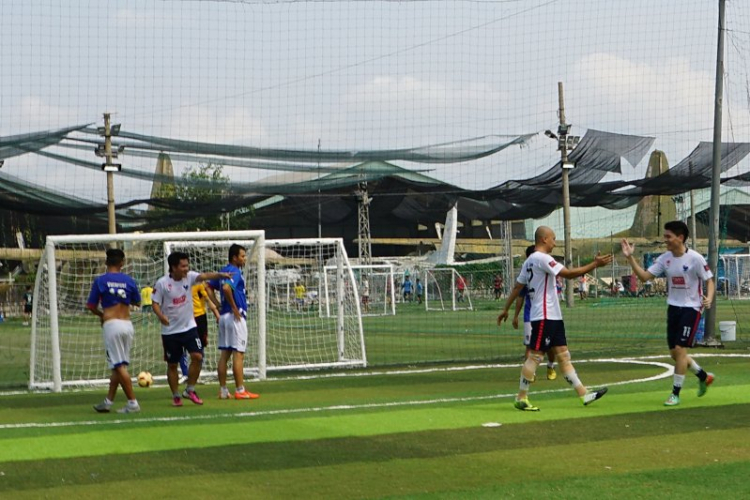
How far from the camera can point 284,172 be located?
20703mm

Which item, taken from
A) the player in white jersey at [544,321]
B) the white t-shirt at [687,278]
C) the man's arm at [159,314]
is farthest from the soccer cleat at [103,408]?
the white t-shirt at [687,278]

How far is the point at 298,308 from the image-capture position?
1195 inches

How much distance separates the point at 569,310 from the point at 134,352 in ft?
77.3

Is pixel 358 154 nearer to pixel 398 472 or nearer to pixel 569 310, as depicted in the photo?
pixel 398 472

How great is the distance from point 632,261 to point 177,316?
5.37 metres

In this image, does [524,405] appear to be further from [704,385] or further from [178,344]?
[178,344]

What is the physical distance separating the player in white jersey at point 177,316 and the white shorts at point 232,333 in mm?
732

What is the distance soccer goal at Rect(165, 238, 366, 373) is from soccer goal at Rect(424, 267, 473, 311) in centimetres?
1918

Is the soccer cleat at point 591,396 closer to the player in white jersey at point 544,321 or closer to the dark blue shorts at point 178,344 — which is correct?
the player in white jersey at point 544,321

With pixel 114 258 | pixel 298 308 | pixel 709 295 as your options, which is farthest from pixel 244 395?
pixel 298 308

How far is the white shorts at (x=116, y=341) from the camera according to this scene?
12656mm

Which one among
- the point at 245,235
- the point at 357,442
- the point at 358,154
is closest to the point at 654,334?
the point at 358,154

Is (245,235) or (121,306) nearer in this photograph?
(121,306)

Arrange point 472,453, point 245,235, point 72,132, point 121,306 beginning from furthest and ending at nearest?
A: point 72,132 < point 245,235 < point 121,306 < point 472,453
